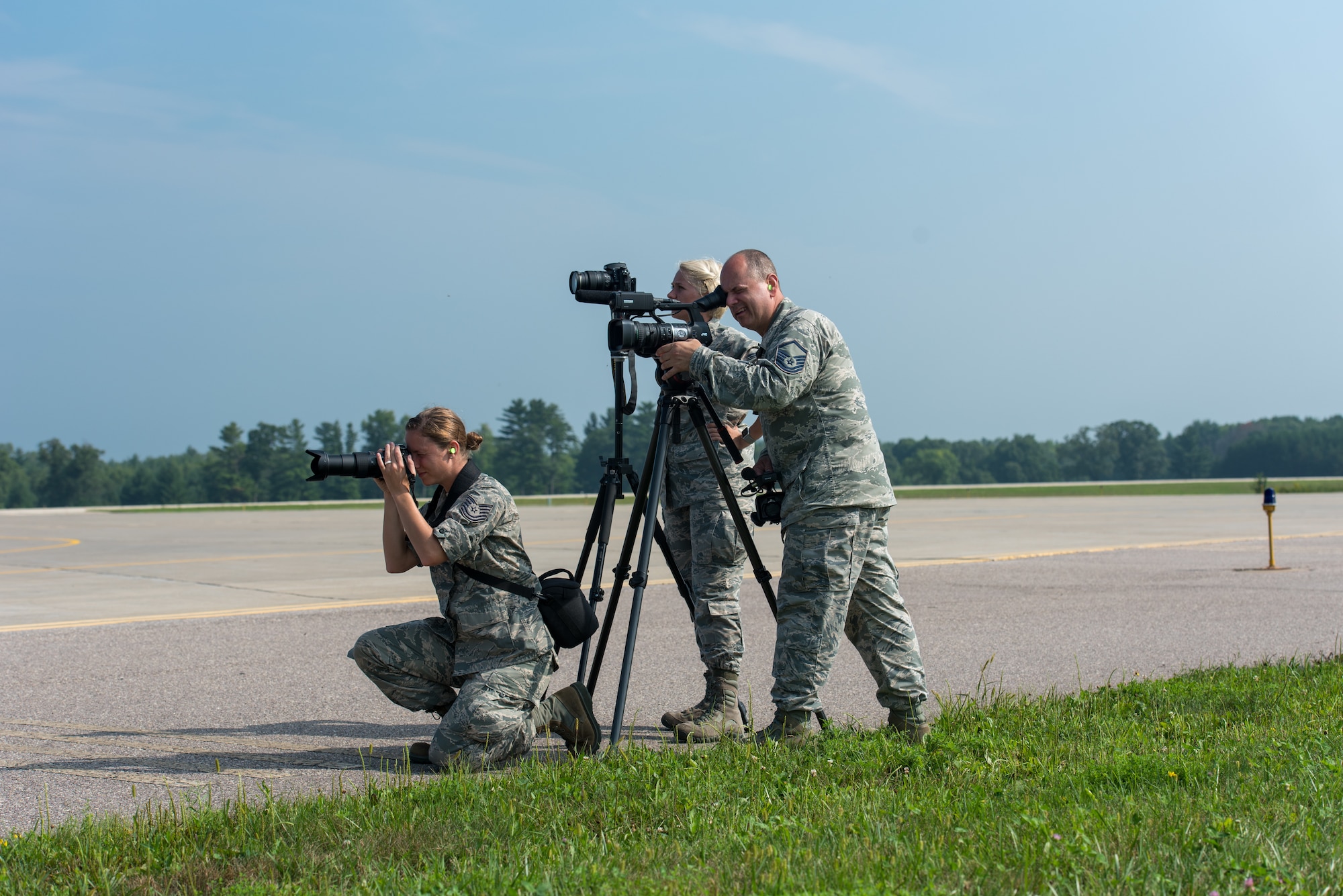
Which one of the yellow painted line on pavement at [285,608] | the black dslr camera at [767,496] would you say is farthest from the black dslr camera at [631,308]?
the yellow painted line on pavement at [285,608]

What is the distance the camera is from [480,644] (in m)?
4.79

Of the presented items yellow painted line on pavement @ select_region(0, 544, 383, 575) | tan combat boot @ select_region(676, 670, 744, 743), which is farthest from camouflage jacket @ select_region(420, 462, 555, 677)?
yellow painted line on pavement @ select_region(0, 544, 383, 575)

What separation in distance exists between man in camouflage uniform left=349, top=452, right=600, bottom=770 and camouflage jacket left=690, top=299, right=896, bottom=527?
1.04 metres

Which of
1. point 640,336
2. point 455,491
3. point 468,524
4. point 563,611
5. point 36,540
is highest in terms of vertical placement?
point 640,336

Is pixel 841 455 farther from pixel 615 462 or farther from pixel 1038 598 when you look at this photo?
pixel 1038 598

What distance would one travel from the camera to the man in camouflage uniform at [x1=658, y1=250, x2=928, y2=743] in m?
4.46

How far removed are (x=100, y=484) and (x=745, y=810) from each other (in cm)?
9608

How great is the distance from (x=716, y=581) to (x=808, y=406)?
1.06 m

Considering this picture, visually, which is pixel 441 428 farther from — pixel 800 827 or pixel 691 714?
pixel 800 827

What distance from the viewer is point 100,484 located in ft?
293

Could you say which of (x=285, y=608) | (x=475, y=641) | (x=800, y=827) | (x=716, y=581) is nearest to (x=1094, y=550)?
(x=285, y=608)

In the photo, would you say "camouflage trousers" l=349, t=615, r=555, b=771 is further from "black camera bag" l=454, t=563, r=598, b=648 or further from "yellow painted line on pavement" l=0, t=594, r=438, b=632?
"yellow painted line on pavement" l=0, t=594, r=438, b=632

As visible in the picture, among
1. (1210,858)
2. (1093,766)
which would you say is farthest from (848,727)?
(1210,858)

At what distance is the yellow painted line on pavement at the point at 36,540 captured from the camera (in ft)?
62.4
